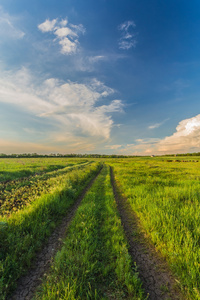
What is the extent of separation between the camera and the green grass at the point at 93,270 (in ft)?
9.66

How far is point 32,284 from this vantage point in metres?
3.36

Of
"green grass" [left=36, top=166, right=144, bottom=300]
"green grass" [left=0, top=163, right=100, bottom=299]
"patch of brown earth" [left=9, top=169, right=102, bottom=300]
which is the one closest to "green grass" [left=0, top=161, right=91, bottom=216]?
"green grass" [left=0, top=163, right=100, bottom=299]

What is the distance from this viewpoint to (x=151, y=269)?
381 centimetres

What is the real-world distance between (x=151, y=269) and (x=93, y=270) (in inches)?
70.2

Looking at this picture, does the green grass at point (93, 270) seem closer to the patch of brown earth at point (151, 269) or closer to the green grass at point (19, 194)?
the patch of brown earth at point (151, 269)

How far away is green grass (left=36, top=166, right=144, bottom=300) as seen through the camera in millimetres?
2943

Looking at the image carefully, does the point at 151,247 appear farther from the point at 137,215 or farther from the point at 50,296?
the point at 50,296

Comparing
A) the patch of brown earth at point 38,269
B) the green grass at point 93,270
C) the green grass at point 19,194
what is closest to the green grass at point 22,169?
the green grass at point 19,194

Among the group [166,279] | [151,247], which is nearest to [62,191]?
[151,247]

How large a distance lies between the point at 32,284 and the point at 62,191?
5949 mm

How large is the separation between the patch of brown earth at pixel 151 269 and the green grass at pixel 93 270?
339 millimetres

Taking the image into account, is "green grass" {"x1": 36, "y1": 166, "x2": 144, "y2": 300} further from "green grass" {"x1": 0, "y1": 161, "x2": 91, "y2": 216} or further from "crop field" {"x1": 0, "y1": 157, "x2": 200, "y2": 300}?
"green grass" {"x1": 0, "y1": 161, "x2": 91, "y2": 216}

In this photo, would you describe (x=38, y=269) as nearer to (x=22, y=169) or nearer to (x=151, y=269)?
(x=151, y=269)

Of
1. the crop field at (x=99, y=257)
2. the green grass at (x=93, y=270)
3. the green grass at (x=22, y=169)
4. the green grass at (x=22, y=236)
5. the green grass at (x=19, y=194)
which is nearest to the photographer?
the green grass at (x=93, y=270)
